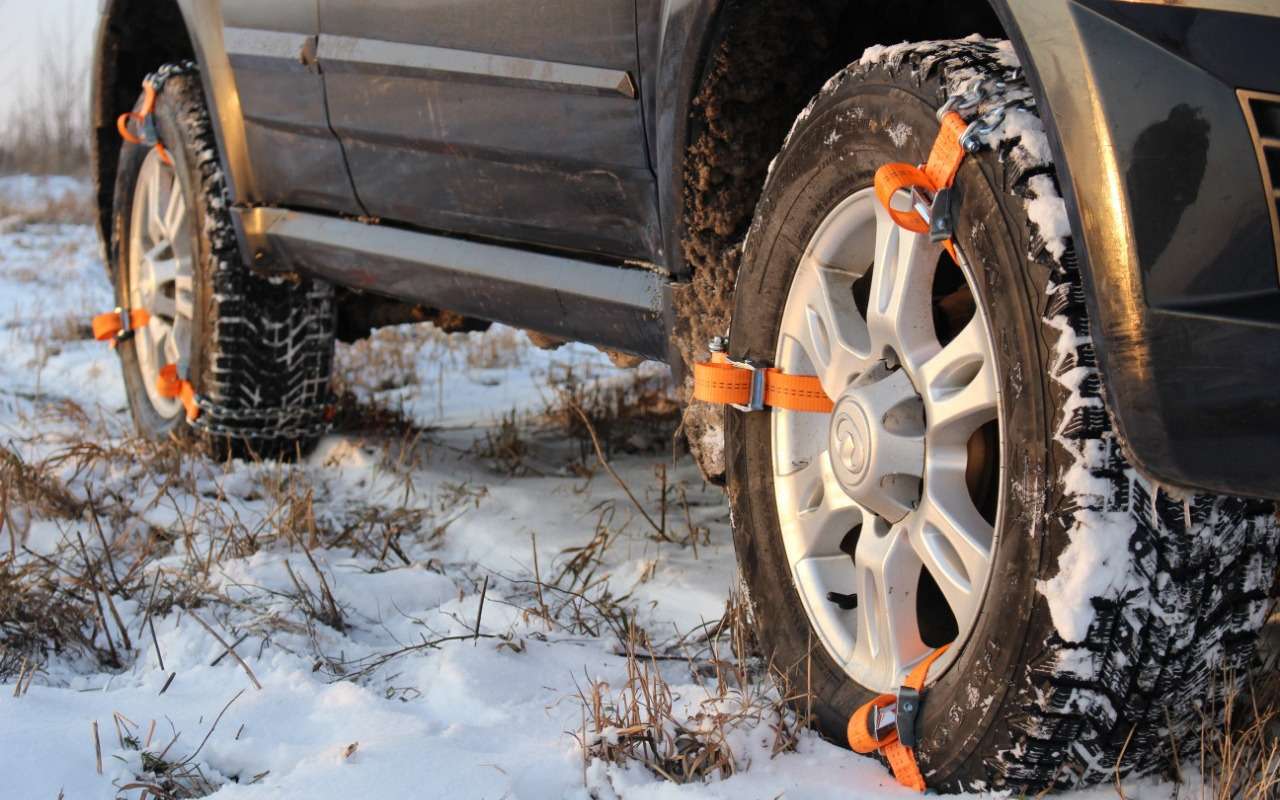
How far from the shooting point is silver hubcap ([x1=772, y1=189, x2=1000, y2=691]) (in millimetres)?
1582

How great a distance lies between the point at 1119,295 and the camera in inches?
51.2

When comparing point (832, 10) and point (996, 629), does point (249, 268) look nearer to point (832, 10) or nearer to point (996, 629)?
point (832, 10)

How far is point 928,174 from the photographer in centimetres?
156

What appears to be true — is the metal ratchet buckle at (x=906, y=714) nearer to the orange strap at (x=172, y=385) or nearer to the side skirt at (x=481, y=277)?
the side skirt at (x=481, y=277)

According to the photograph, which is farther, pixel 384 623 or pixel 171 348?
pixel 171 348

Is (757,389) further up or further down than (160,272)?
further down

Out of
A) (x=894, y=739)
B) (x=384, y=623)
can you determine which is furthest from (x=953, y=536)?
(x=384, y=623)

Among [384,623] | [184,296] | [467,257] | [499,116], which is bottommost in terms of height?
[384,623]

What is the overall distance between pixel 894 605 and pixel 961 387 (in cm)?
28

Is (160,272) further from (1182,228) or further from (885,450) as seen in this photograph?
(1182,228)

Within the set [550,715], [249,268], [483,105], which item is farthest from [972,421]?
[249,268]

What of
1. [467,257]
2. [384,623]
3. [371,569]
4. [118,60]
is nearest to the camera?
[384,623]

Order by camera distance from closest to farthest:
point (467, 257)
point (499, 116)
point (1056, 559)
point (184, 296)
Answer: point (1056, 559)
point (499, 116)
point (467, 257)
point (184, 296)

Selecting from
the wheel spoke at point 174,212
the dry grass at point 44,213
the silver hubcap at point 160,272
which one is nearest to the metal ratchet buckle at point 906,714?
the silver hubcap at point 160,272
